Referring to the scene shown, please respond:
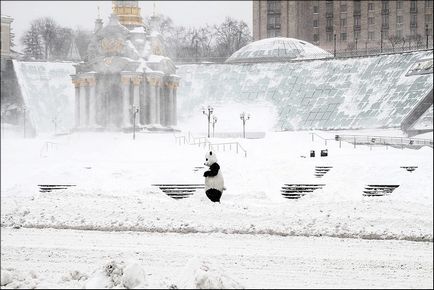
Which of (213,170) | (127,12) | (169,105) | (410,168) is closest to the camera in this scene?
(213,170)

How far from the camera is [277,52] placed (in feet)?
246

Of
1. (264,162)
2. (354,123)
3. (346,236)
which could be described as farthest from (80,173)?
(354,123)

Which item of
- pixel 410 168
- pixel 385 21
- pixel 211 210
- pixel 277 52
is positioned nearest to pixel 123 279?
pixel 211 210

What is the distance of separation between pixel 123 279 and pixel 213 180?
15427mm

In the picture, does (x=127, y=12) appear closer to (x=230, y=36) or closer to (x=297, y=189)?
(x=297, y=189)

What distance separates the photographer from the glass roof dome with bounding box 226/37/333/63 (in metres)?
73.5

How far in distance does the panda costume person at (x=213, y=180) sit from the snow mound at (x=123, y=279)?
49.2 ft

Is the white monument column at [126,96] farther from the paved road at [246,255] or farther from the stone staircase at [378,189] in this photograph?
the paved road at [246,255]

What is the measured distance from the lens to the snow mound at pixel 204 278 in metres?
7.41

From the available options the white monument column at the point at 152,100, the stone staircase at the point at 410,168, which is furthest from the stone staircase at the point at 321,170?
the white monument column at the point at 152,100

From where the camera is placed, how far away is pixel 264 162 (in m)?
32.4

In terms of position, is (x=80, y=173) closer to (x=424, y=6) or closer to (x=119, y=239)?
→ (x=119, y=239)

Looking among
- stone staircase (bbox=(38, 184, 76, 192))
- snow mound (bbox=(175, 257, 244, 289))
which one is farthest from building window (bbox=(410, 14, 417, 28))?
snow mound (bbox=(175, 257, 244, 289))

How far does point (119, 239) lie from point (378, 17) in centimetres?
8531
